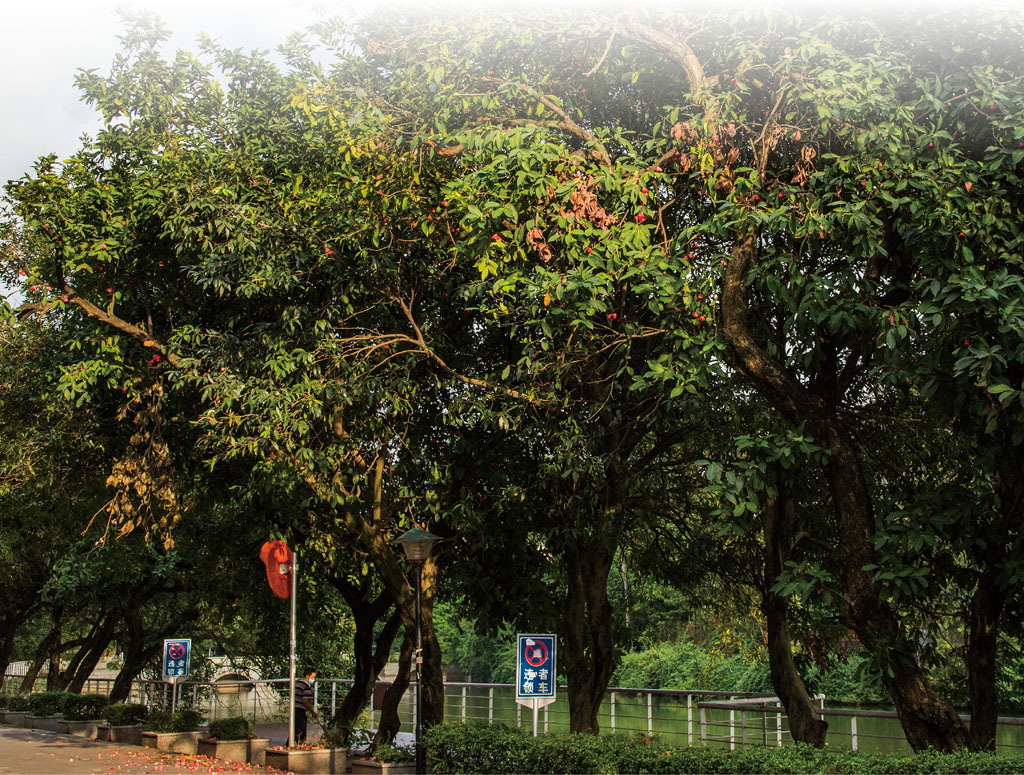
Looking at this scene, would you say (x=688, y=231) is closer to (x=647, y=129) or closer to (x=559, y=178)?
(x=559, y=178)

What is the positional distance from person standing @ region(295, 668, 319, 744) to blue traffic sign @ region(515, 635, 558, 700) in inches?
201

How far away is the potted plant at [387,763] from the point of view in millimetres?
12086

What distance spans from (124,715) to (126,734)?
29.2 inches

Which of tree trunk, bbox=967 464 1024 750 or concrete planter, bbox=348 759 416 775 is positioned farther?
concrete planter, bbox=348 759 416 775

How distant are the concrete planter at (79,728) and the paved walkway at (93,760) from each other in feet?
3.01

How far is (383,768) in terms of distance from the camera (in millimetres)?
12109

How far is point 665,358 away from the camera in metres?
9.26

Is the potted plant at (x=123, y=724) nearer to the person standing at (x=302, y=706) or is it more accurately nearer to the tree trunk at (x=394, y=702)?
the person standing at (x=302, y=706)

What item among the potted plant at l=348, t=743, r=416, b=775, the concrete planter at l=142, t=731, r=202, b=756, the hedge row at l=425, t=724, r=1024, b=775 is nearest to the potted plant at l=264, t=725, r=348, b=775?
the potted plant at l=348, t=743, r=416, b=775

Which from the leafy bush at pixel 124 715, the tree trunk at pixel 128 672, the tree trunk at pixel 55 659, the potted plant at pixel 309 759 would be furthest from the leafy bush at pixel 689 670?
the potted plant at pixel 309 759

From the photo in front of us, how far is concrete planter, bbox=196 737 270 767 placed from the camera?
14617 millimetres

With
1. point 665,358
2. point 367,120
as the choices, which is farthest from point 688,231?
point 367,120

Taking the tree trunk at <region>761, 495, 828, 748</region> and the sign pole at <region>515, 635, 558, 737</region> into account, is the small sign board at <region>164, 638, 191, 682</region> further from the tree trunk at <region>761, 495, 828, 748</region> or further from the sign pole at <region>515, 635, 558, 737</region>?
the tree trunk at <region>761, 495, 828, 748</region>

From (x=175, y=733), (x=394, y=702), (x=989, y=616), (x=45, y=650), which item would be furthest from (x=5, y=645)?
(x=989, y=616)
